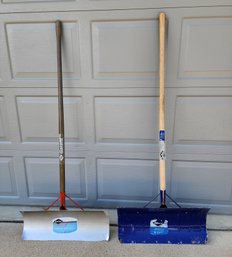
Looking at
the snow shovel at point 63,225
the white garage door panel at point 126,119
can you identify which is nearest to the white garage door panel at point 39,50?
the white garage door panel at point 126,119

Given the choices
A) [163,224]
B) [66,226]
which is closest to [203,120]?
[163,224]

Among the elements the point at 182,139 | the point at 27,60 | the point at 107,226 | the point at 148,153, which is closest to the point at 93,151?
the point at 148,153

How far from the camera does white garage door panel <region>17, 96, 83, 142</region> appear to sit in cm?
152

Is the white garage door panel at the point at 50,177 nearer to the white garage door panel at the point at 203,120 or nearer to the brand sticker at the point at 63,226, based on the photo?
the brand sticker at the point at 63,226

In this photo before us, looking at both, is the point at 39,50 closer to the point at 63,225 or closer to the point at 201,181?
the point at 63,225

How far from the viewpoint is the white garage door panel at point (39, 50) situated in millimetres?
1395

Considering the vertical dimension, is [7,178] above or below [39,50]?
below

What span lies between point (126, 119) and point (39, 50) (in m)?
0.66

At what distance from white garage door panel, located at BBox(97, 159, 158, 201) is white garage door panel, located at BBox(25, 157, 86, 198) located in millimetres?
135

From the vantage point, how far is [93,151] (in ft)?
5.29

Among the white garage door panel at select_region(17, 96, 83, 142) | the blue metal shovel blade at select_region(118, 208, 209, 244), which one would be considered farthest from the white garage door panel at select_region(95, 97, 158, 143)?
the blue metal shovel blade at select_region(118, 208, 209, 244)

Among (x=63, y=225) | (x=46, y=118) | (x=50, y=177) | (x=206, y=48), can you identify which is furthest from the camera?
(x=50, y=177)

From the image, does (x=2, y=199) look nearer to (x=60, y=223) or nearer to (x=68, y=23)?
(x=60, y=223)

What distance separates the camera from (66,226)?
4.80ft
